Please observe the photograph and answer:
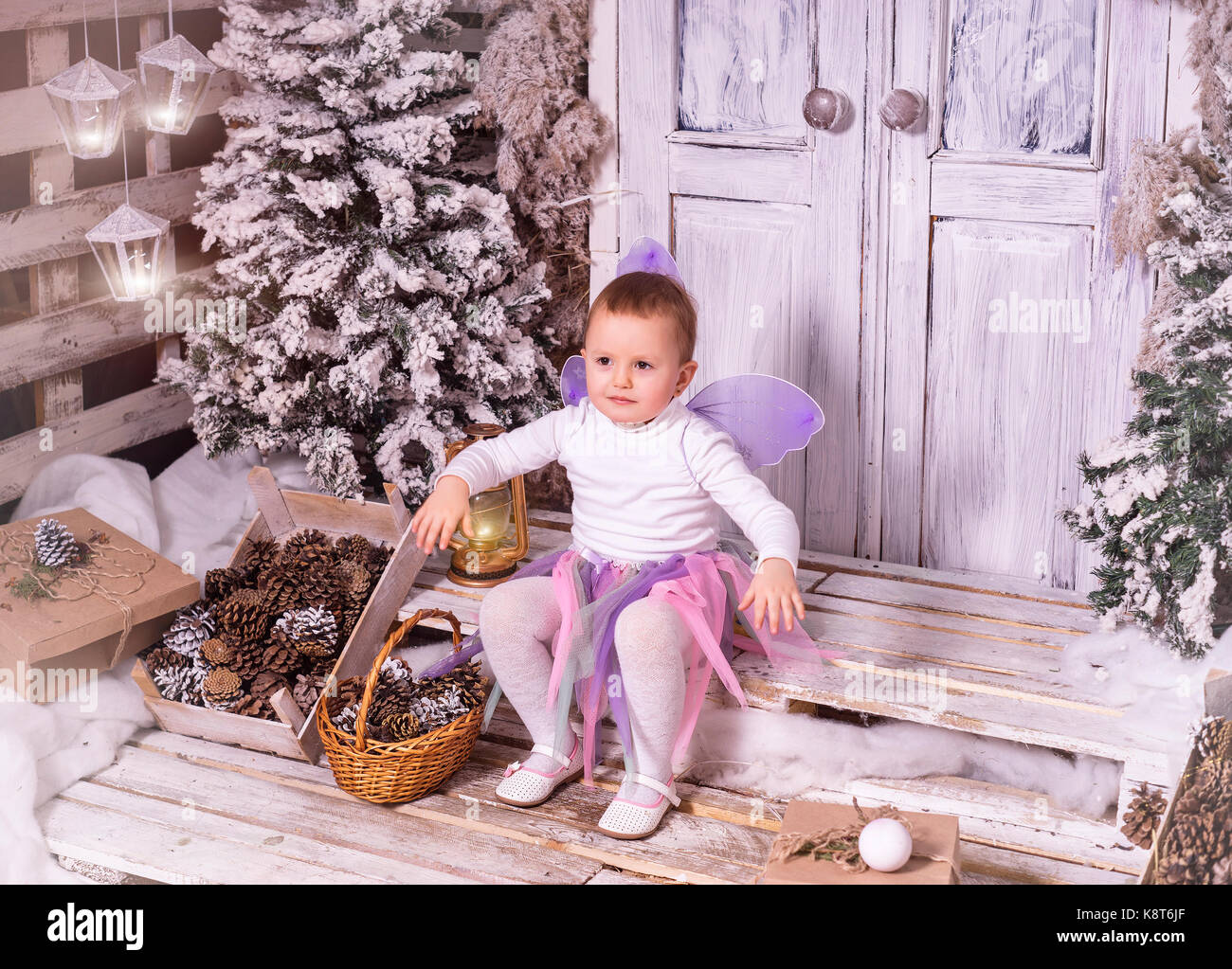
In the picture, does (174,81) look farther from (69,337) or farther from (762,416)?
(762,416)

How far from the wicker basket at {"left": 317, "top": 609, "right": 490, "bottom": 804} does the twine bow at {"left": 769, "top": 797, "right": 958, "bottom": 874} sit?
685mm

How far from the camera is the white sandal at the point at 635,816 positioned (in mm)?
2432

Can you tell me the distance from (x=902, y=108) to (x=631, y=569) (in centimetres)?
114

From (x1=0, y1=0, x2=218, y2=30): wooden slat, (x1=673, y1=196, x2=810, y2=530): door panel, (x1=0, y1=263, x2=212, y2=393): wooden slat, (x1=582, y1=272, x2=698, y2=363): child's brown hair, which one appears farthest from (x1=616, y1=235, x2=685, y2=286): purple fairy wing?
(x1=0, y1=0, x2=218, y2=30): wooden slat

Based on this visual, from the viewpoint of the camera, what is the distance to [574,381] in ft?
9.28

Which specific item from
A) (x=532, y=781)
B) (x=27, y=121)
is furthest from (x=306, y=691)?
(x=27, y=121)

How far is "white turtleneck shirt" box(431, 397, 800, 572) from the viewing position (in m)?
2.56

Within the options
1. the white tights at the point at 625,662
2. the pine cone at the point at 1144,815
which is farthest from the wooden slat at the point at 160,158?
the pine cone at the point at 1144,815

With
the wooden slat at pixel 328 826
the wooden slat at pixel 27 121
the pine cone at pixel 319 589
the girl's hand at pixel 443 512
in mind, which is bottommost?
the wooden slat at pixel 328 826

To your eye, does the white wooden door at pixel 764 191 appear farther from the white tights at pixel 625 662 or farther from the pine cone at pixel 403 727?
the pine cone at pixel 403 727

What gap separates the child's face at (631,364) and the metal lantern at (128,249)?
36.2 inches

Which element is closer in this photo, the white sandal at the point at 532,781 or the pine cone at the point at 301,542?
the white sandal at the point at 532,781

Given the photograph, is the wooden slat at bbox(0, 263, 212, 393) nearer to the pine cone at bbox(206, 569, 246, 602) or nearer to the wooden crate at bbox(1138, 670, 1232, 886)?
the pine cone at bbox(206, 569, 246, 602)

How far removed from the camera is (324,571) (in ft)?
9.63
